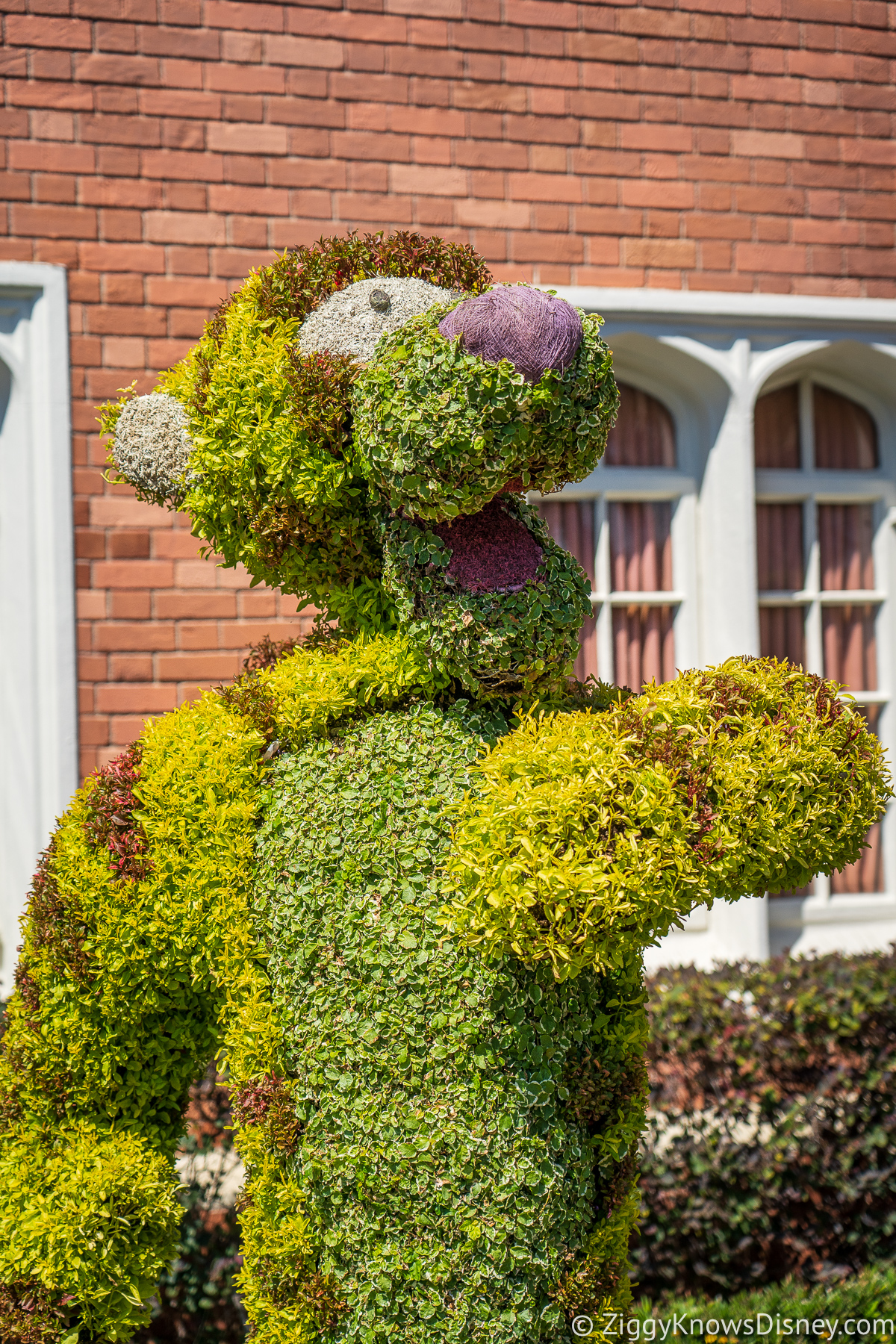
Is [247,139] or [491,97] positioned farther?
[491,97]

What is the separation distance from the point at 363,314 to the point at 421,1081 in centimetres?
112

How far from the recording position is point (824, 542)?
195 inches

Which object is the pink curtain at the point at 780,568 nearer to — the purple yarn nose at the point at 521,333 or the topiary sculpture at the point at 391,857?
the topiary sculpture at the point at 391,857

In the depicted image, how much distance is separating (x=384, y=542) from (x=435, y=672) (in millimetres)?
210

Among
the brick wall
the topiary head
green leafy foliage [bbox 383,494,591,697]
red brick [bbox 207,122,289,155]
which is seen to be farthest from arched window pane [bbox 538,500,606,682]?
green leafy foliage [bbox 383,494,591,697]

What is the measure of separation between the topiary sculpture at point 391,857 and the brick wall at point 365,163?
221cm

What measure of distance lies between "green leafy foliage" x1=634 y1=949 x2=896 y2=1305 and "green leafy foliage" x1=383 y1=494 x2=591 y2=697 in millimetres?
2244

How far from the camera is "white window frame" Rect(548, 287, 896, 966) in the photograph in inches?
174

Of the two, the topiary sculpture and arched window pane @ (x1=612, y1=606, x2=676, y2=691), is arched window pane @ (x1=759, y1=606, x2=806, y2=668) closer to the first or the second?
arched window pane @ (x1=612, y1=606, x2=676, y2=691)

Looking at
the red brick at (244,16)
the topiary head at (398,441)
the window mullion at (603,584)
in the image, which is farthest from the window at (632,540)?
the topiary head at (398,441)

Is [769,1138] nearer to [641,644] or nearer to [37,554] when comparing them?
[641,644]

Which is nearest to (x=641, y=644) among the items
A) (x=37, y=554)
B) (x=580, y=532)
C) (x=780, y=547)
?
(x=580, y=532)

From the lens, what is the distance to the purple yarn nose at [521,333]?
54.1 inches

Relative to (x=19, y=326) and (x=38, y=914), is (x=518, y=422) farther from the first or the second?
(x=19, y=326)
